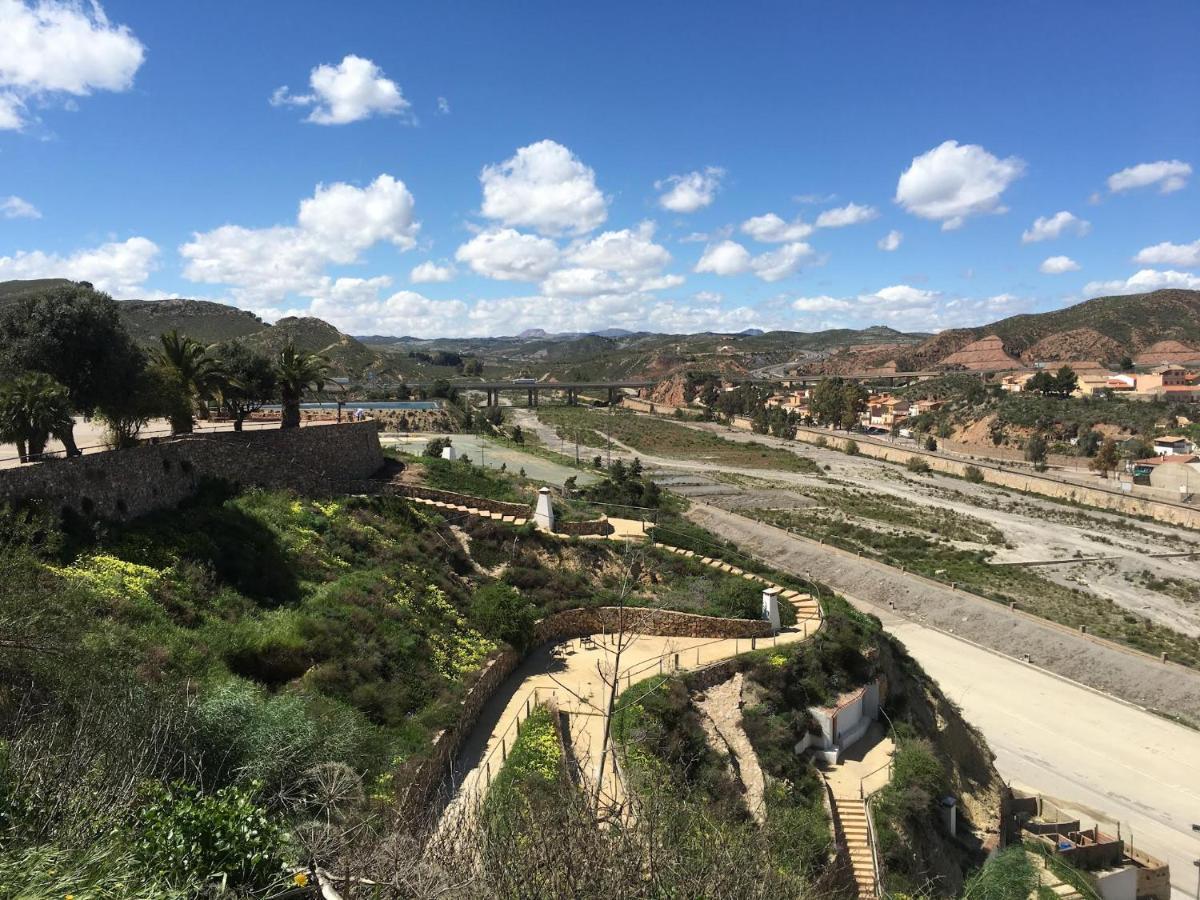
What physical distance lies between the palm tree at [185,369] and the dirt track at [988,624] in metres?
29.7

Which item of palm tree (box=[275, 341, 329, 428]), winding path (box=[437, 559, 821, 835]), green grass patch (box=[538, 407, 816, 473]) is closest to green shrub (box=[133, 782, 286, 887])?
winding path (box=[437, 559, 821, 835])

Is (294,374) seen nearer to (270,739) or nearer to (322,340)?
(270,739)

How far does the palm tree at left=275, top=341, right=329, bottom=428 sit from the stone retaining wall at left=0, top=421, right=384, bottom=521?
52.3 inches

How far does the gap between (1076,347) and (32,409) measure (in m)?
160

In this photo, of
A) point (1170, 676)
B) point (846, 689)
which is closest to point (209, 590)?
point (846, 689)

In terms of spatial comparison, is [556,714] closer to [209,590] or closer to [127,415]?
[209,590]

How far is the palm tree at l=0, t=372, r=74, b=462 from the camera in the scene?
1426 cm

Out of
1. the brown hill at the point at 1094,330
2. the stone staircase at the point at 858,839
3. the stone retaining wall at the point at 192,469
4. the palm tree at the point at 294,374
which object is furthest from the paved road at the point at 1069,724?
the brown hill at the point at 1094,330

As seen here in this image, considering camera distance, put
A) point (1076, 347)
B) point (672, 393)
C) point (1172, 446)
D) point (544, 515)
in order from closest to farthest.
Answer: point (544, 515) < point (1172, 446) < point (1076, 347) < point (672, 393)

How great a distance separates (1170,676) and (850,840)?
20645mm

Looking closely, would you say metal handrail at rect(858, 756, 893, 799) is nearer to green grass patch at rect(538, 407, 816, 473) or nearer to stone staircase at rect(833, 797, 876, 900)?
stone staircase at rect(833, 797, 876, 900)

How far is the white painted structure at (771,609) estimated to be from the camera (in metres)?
19.2

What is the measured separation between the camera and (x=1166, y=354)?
126 m

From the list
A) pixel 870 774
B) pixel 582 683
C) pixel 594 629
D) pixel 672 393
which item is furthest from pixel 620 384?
pixel 870 774
